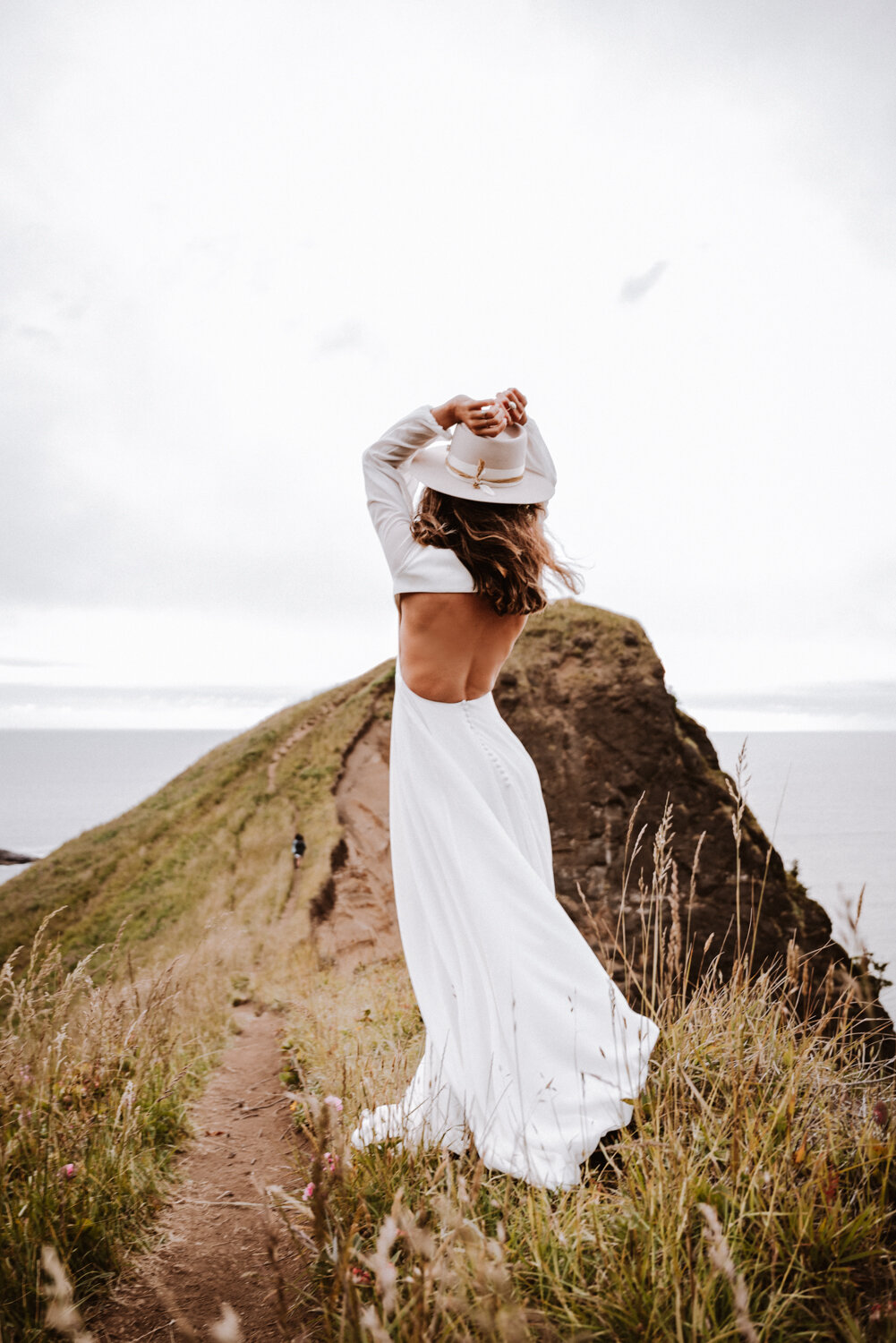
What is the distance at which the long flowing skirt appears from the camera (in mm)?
2793

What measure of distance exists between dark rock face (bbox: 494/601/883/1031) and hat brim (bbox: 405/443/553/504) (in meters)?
7.53

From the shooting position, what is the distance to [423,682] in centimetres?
324

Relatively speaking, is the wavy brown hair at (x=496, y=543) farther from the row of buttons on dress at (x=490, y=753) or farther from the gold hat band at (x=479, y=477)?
the row of buttons on dress at (x=490, y=753)

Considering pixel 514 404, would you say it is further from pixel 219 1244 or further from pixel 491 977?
pixel 219 1244

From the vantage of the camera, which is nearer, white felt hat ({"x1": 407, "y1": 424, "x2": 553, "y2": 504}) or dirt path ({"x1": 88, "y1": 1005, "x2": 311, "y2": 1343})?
dirt path ({"x1": 88, "y1": 1005, "x2": 311, "y2": 1343})

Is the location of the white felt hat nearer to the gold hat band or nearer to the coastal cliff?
the gold hat band

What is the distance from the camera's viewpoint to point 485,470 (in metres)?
3.08

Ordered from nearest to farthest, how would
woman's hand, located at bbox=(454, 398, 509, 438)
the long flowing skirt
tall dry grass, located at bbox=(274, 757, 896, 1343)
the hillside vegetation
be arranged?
tall dry grass, located at bbox=(274, 757, 896, 1343) < the hillside vegetation < the long flowing skirt < woman's hand, located at bbox=(454, 398, 509, 438)

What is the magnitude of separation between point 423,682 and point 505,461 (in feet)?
3.23

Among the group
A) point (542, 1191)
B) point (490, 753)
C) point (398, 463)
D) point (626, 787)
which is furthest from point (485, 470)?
point (626, 787)

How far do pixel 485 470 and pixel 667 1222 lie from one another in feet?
8.54

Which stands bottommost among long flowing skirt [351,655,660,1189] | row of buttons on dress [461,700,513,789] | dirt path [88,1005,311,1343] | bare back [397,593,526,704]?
dirt path [88,1005,311,1343]

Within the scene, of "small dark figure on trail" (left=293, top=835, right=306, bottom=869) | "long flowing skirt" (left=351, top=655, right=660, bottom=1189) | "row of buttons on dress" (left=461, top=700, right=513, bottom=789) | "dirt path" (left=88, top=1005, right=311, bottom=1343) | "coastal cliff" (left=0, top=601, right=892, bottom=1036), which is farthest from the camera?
"small dark figure on trail" (left=293, top=835, right=306, bottom=869)

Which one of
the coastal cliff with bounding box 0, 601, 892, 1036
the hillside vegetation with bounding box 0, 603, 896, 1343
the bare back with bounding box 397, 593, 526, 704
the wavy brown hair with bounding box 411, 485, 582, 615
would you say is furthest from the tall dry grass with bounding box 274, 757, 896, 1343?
the coastal cliff with bounding box 0, 601, 892, 1036
